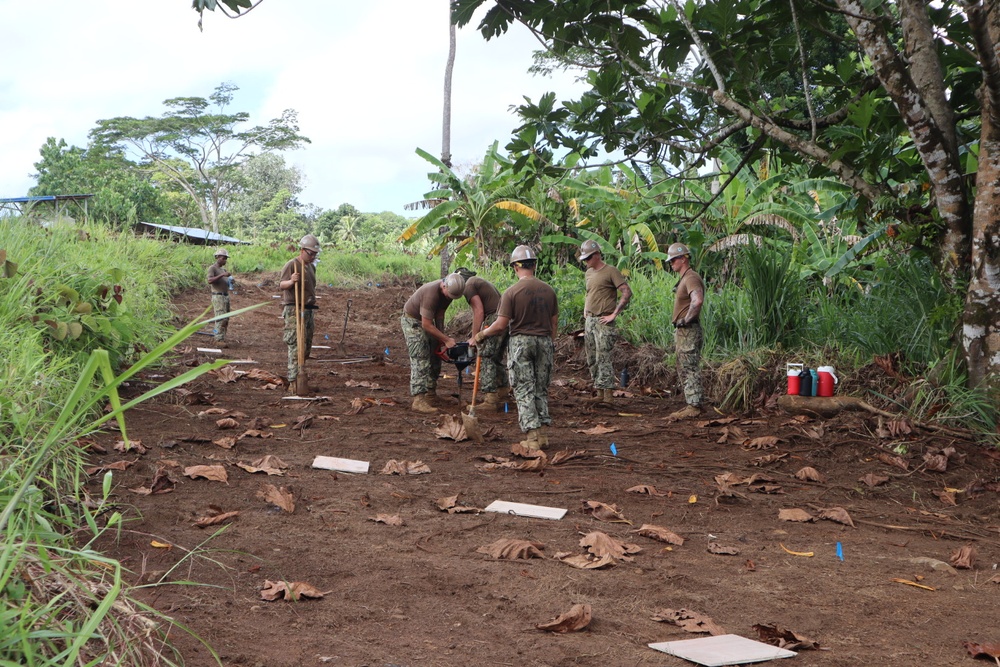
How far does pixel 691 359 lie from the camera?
373 inches

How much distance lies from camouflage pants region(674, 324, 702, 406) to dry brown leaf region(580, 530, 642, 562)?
180 inches

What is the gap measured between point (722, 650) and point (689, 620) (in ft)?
1.41

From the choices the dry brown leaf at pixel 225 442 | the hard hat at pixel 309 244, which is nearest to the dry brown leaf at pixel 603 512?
the dry brown leaf at pixel 225 442

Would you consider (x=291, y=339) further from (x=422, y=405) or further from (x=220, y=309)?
(x=220, y=309)

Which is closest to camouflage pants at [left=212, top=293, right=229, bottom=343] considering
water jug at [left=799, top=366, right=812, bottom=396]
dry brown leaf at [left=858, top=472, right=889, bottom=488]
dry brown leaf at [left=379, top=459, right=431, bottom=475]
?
dry brown leaf at [left=379, top=459, right=431, bottom=475]

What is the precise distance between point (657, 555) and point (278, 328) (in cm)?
1377

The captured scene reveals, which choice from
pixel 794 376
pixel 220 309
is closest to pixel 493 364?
pixel 794 376

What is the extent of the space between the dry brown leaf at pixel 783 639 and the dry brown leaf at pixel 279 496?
9.90 ft

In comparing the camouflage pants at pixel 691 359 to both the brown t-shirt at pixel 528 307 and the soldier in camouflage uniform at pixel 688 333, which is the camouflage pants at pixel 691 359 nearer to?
the soldier in camouflage uniform at pixel 688 333

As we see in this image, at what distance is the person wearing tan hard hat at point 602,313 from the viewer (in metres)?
10.5

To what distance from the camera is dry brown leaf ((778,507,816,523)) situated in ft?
19.3

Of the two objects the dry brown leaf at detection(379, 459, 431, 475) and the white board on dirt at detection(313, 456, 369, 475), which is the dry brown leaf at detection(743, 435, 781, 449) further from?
the white board on dirt at detection(313, 456, 369, 475)

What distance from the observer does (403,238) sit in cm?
1888

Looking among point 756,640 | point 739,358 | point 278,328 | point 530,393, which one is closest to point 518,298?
point 530,393
